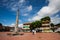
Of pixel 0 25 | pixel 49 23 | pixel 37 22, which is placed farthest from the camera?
pixel 0 25

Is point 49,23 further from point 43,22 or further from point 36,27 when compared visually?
point 36,27

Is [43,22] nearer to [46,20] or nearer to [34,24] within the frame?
[46,20]

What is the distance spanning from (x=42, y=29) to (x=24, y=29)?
6.44 metres

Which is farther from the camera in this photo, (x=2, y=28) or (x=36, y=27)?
(x=2, y=28)

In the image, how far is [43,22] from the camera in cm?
3195

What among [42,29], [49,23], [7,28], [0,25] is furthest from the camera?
[7,28]

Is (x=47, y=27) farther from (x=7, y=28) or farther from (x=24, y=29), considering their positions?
(x=7, y=28)

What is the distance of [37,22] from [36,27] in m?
1.25

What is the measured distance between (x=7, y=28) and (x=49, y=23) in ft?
47.0

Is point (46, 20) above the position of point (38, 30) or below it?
above

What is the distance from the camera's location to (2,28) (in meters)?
35.2

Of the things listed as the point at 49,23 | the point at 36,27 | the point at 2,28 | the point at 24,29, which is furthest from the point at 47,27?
the point at 2,28

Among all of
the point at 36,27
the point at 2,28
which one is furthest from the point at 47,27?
the point at 2,28

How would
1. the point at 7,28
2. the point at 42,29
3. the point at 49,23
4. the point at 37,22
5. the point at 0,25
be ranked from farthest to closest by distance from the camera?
the point at 7,28
the point at 0,25
the point at 49,23
the point at 42,29
the point at 37,22
